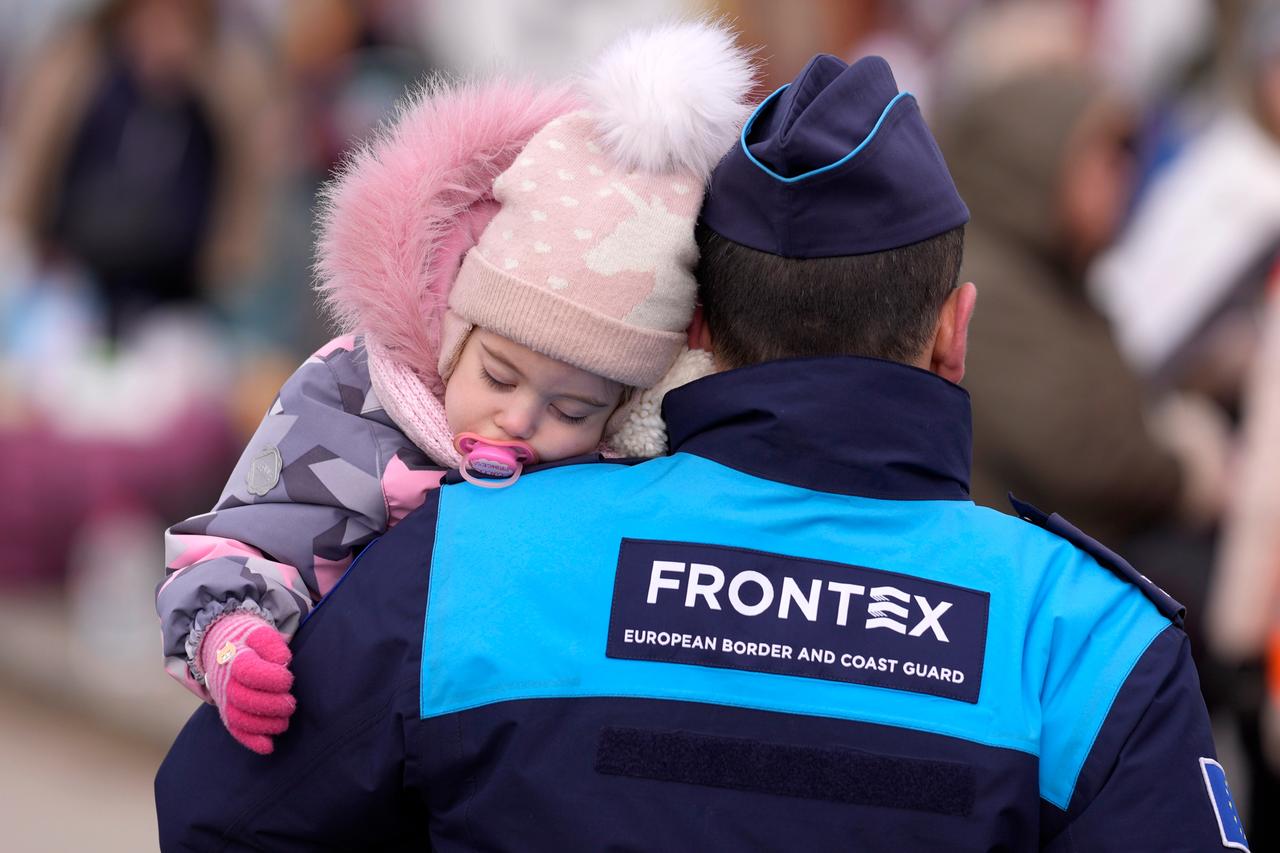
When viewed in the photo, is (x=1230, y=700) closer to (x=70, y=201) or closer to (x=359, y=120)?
(x=359, y=120)

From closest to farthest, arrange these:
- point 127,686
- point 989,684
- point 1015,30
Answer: point 989,684
point 1015,30
point 127,686

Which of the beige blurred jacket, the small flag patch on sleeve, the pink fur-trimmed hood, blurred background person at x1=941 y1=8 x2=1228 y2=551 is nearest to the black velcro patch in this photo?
the small flag patch on sleeve

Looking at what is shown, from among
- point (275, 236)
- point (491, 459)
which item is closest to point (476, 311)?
point (491, 459)

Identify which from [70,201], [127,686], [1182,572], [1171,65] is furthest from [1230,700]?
[70,201]

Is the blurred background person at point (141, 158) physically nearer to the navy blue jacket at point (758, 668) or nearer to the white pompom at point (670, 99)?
the white pompom at point (670, 99)

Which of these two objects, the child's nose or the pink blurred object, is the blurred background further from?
the child's nose

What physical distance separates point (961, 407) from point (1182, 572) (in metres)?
2.52

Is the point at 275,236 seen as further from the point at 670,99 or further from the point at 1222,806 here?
the point at 1222,806

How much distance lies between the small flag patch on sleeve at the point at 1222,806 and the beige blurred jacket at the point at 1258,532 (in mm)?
2147

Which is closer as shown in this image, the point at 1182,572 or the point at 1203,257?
the point at 1182,572

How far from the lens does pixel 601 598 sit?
6.11ft

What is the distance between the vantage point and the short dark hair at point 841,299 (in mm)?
1910

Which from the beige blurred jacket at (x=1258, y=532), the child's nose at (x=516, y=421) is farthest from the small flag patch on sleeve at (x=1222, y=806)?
the beige blurred jacket at (x=1258, y=532)

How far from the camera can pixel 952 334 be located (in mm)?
2014
